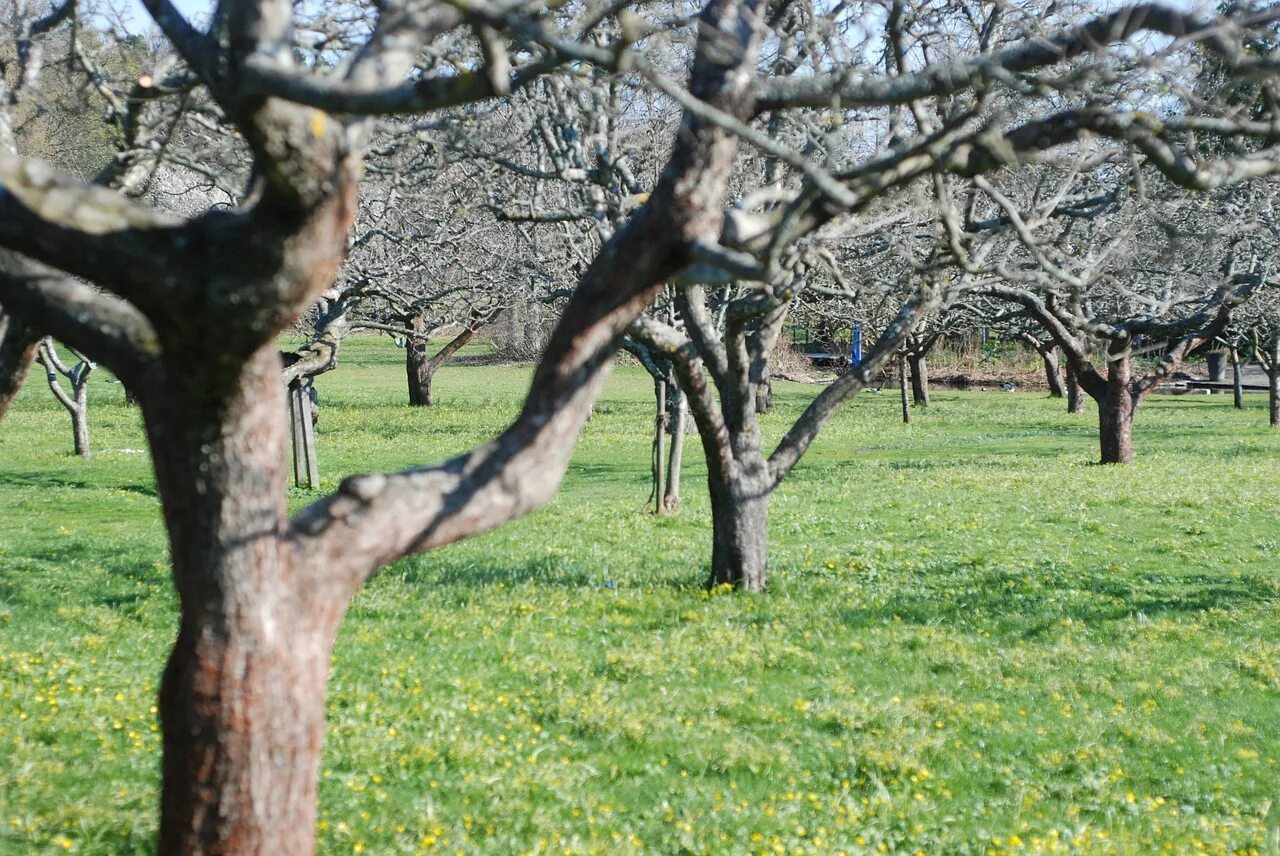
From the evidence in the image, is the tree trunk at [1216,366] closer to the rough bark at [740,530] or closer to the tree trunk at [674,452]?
the tree trunk at [674,452]

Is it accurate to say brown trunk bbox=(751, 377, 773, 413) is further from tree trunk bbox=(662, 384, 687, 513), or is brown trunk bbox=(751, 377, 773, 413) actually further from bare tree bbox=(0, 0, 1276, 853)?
bare tree bbox=(0, 0, 1276, 853)

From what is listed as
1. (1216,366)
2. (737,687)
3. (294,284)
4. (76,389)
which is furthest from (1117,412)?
(1216,366)

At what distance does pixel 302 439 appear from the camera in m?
22.6

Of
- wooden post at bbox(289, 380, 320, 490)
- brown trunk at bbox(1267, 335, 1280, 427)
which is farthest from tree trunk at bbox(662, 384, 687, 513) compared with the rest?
brown trunk at bbox(1267, 335, 1280, 427)

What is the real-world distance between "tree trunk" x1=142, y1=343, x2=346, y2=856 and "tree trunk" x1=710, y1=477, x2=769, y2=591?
7.97 m

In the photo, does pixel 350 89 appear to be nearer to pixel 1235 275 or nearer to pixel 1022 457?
pixel 1235 275

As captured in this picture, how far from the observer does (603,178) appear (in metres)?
11.7

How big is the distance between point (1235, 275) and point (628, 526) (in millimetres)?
10069

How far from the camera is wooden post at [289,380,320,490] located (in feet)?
70.9

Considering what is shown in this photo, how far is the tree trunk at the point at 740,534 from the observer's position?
12102mm

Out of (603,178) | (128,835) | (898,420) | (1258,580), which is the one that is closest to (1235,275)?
(1258,580)

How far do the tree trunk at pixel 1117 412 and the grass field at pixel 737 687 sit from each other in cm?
711

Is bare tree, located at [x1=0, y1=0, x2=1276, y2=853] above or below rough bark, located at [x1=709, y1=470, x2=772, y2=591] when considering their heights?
Result: above

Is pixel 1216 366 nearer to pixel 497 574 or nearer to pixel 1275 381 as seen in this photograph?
pixel 1275 381
